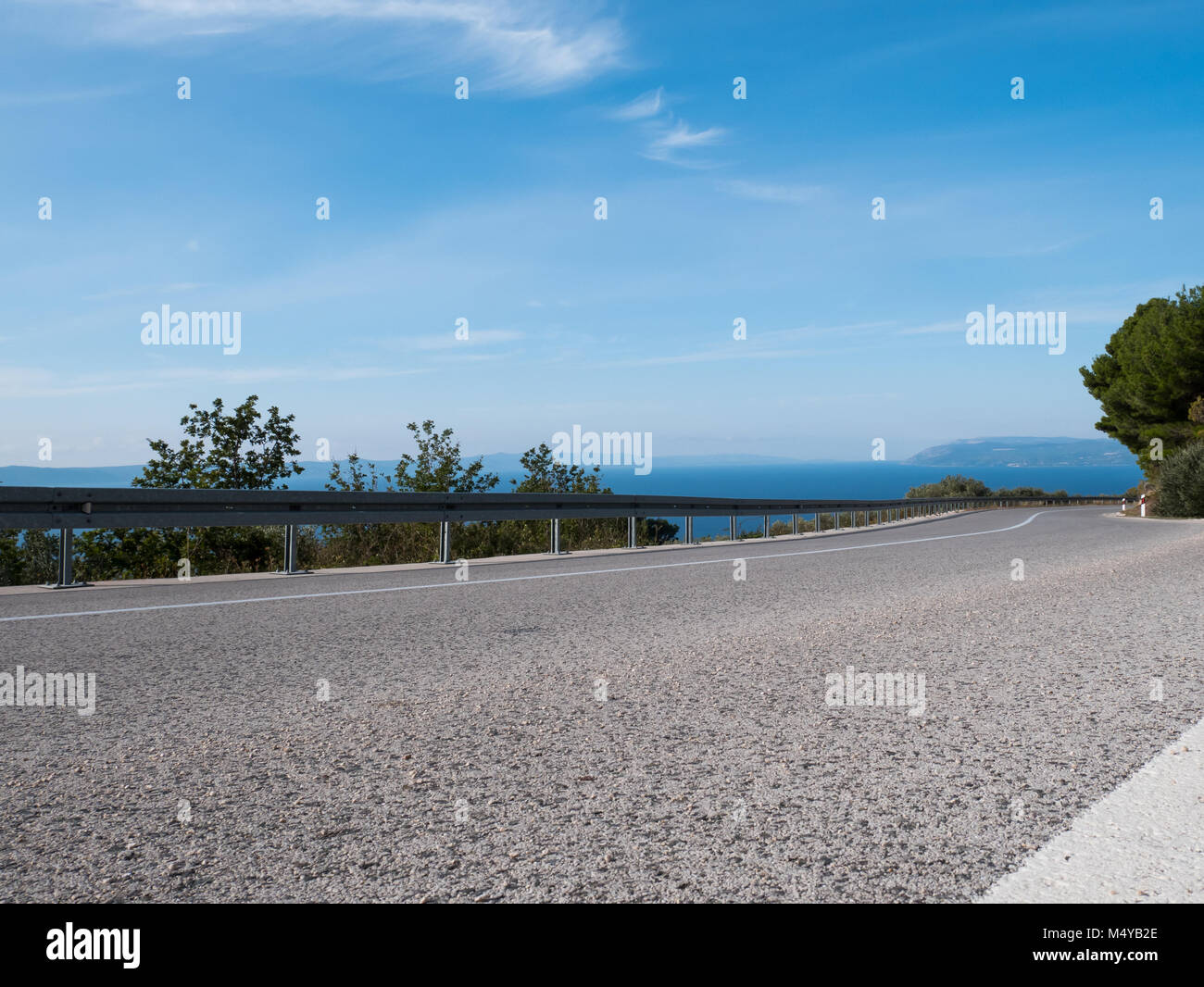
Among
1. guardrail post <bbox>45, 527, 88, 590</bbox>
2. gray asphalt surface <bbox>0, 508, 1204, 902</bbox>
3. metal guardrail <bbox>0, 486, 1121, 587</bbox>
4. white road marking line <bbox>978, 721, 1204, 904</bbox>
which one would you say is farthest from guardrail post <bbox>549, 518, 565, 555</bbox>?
white road marking line <bbox>978, 721, 1204, 904</bbox>

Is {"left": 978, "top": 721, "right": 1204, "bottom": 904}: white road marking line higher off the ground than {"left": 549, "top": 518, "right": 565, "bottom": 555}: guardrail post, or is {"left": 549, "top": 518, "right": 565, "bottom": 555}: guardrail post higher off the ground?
{"left": 549, "top": 518, "right": 565, "bottom": 555}: guardrail post

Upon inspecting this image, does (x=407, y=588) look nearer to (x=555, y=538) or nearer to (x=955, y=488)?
(x=555, y=538)

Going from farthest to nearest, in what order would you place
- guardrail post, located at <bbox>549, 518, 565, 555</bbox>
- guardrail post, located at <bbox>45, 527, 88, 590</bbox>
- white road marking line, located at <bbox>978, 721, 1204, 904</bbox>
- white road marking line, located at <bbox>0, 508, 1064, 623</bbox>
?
guardrail post, located at <bbox>549, 518, 565, 555</bbox> < guardrail post, located at <bbox>45, 527, 88, 590</bbox> < white road marking line, located at <bbox>0, 508, 1064, 623</bbox> < white road marking line, located at <bbox>978, 721, 1204, 904</bbox>

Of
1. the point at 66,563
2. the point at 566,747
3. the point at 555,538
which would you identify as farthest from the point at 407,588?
the point at 566,747

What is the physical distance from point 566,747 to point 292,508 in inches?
347

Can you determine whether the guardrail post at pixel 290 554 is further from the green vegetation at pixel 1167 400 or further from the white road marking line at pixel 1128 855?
the green vegetation at pixel 1167 400

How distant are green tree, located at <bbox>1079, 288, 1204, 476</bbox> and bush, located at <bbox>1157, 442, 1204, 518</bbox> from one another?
5926 mm

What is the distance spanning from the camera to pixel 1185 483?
33.6 metres

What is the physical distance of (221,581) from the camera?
10695 mm

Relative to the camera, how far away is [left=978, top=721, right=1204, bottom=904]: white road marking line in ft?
8.56

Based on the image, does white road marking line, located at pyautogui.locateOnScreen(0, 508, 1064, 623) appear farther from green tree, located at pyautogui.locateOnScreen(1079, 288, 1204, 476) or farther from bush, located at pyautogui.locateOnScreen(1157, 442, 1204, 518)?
green tree, located at pyautogui.locateOnScreen(1079, 288, 1204, 476)

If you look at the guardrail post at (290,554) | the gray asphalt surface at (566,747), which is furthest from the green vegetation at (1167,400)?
the guardrail post at (290,554)
